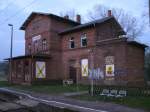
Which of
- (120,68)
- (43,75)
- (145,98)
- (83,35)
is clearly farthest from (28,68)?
(145,98)

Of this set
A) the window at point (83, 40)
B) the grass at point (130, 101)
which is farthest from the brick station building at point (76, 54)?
the grass at point (130, 101)

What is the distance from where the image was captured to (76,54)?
3369cm

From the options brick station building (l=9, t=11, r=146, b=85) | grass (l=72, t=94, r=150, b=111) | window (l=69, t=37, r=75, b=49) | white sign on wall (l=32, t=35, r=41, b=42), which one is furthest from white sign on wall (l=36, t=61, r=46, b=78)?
grass (l=72, t=94, r=150, b=111)

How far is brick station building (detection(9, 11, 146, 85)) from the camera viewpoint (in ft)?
92.7

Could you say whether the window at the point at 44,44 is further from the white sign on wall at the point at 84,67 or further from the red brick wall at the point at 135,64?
the red brick wall at the point at 135,64

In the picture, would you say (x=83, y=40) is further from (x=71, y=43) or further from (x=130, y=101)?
(x=130, y=101)

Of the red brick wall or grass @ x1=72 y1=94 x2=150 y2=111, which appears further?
the red brick wall

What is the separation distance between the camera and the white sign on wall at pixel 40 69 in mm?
34188

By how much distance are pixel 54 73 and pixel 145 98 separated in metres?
20.8

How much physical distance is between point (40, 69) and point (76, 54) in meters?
5.09

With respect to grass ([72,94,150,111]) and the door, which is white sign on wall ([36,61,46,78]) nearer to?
the door

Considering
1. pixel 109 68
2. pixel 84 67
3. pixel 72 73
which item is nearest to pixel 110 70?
pixel 109 68

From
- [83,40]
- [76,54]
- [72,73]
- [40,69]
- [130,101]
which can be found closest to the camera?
[130,101]

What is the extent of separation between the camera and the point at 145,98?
16984 millimetres
